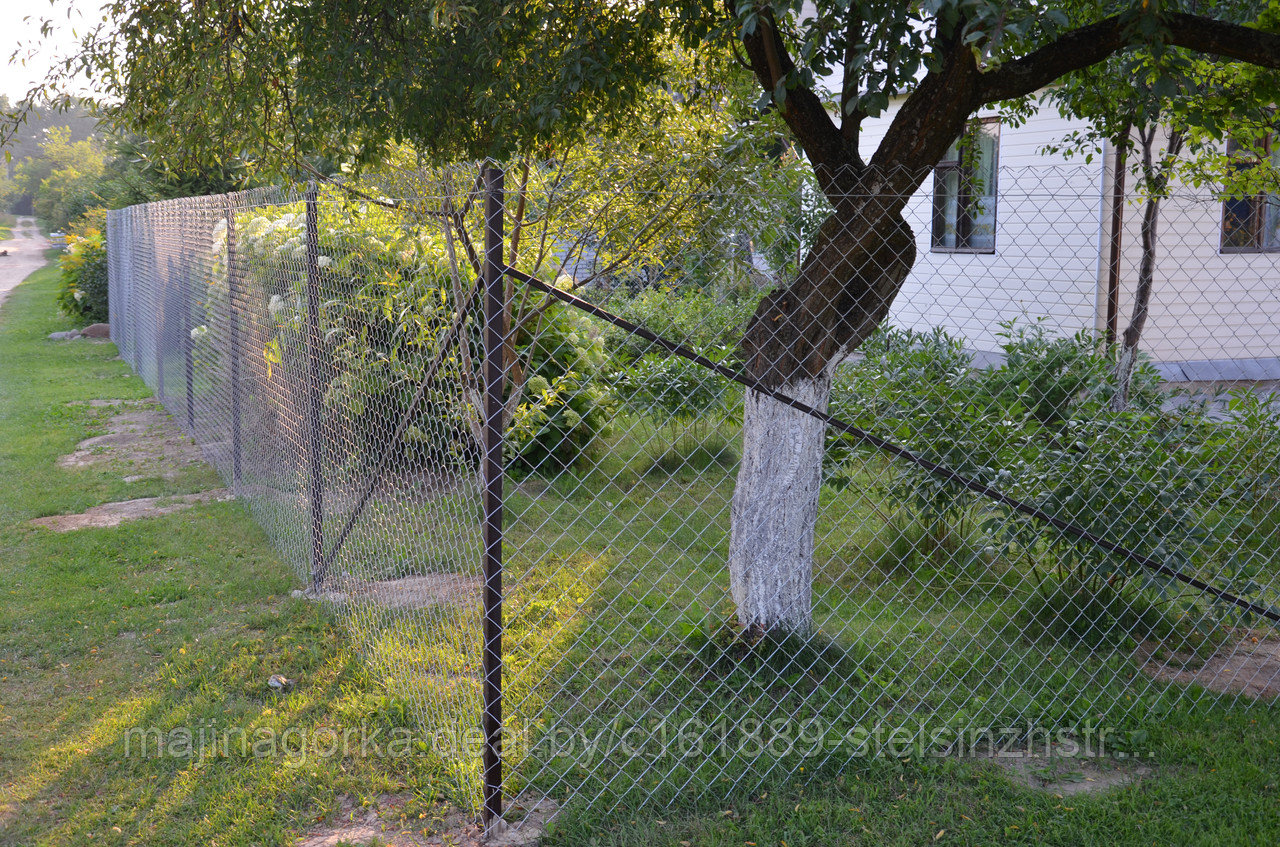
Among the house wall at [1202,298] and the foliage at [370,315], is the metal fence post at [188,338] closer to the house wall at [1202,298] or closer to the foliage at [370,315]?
the foliage at [370,315]

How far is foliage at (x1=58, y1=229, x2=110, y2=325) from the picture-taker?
18.3 metres

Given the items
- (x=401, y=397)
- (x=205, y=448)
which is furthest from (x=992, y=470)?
(x=205, y=448)

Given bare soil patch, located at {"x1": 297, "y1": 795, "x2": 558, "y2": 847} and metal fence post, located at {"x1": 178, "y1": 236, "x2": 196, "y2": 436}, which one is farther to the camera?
metal fence post, located at {"x1": 178, "y1": 236, "x2": 196, "y2": 436}

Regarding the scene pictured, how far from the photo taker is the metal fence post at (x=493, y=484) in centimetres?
278

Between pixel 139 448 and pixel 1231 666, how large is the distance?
8.39 m

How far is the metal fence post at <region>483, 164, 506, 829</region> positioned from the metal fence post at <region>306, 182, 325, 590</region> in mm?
2013

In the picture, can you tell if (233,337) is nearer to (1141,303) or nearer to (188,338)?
(188,338)

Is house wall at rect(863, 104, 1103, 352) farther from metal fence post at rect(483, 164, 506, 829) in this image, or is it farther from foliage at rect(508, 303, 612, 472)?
metal fence post at rect(483, 164, 506, 829)

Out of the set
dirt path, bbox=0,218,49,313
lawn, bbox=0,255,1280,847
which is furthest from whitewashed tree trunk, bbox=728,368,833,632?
dirt path, bbox=0,218,49,313

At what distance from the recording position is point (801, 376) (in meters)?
3.78

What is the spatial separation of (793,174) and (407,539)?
2.92 meters

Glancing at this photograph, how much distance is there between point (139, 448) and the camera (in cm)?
848

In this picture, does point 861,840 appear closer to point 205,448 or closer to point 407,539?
point 407,539

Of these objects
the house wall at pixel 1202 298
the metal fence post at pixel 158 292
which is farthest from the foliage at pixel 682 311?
the metal fence post at pixel 158 292
